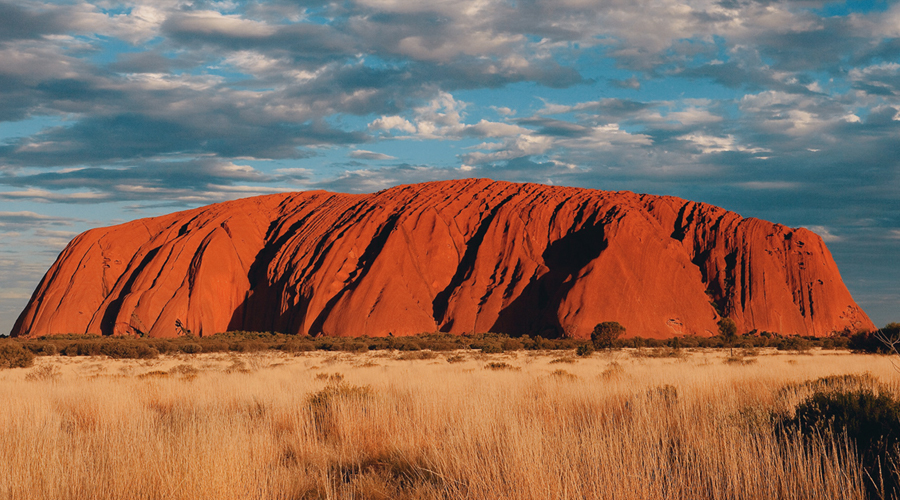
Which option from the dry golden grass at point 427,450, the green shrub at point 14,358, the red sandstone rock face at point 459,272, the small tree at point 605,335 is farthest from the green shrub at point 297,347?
the dry golden grass at point 427,450

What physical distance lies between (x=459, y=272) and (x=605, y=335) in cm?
2802

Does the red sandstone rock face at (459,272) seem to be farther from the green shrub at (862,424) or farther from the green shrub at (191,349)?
the green shrub at (862,424)

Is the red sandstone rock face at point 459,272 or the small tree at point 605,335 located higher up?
the red sandstone rock face at point 459,272

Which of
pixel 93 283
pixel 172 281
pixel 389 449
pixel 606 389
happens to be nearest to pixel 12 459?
pixel 389 449

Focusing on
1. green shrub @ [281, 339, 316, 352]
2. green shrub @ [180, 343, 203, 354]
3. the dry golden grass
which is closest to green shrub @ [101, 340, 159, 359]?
green shrub @ [180, 343, 203, 354]

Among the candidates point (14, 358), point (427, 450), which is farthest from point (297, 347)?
point (427, 450)

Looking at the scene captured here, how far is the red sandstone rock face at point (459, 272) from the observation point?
204 feet

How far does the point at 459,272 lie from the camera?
7000 cm

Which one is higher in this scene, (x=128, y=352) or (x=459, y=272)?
(x=459, y=272)

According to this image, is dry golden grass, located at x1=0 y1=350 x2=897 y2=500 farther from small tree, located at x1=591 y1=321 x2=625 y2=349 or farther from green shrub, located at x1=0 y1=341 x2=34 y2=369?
small tree, located at x1=591 y1=321 x2=625 y2=349

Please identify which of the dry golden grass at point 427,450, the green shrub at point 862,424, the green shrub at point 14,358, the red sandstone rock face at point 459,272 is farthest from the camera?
the red sandstone rock face at point 459,272

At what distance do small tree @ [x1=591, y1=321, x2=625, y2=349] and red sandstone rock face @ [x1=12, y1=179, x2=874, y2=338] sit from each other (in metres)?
11.0

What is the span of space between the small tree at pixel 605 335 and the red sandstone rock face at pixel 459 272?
10984mm

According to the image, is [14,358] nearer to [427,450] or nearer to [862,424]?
[427,450]
